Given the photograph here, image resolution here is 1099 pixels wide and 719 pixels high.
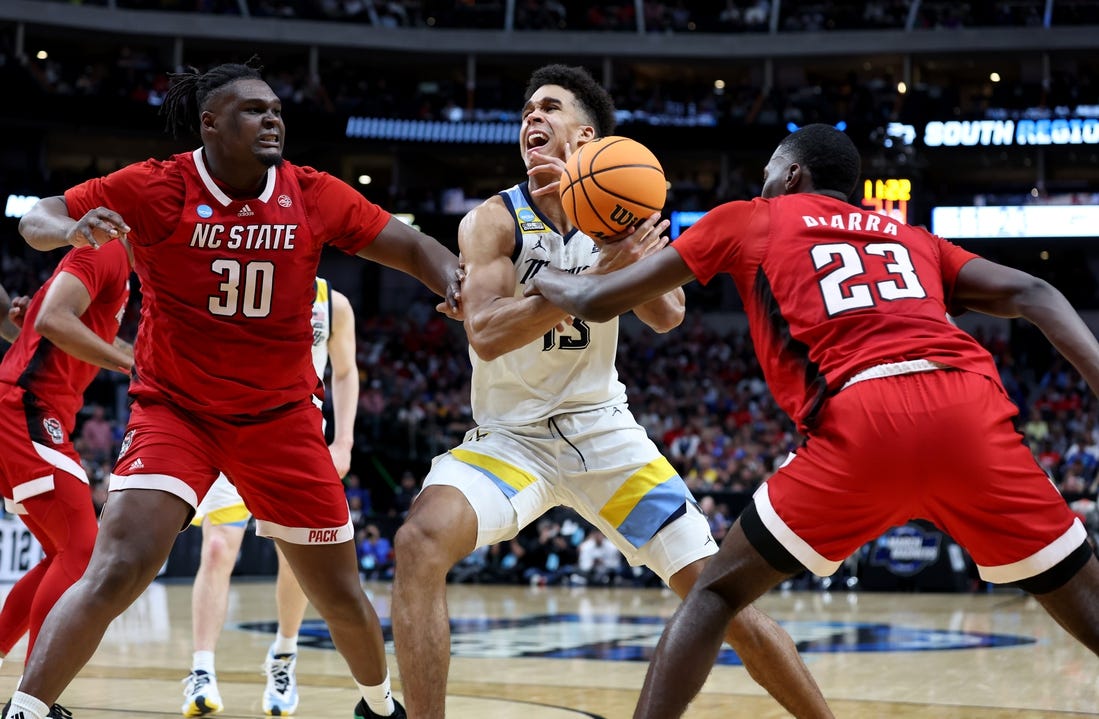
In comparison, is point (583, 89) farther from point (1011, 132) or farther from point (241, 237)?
point (1011, 132)

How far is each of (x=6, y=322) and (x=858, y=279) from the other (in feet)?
16.4

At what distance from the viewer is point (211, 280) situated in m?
4.77

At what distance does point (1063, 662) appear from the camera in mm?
8664

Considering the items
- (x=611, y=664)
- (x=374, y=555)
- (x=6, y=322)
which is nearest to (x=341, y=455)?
(x=6, y=322)

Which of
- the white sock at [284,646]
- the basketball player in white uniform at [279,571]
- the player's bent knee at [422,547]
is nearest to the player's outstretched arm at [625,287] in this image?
the player's bent knee at [422,547]

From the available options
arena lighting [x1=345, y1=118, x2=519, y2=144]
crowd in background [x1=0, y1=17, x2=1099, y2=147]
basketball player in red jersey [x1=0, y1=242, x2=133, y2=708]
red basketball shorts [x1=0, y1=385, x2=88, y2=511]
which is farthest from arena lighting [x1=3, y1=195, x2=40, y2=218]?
red basketball shorts [x1=0, y1=385, x2=88, y2=511]

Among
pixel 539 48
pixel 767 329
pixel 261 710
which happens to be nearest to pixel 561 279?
pixel 767 329

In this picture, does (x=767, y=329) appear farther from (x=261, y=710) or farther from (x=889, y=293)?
(x=261, y=710)

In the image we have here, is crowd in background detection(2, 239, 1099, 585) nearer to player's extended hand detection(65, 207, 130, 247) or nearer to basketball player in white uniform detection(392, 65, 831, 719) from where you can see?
basketball player in white uniform detection(392, 65, 831, 719)

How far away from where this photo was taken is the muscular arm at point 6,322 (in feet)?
22.1

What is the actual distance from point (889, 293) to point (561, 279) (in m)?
1.11

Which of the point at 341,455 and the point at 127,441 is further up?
the point at 127,441

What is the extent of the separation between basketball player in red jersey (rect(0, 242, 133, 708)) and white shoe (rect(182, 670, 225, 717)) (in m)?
0.83

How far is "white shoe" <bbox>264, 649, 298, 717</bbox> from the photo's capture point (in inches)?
245
